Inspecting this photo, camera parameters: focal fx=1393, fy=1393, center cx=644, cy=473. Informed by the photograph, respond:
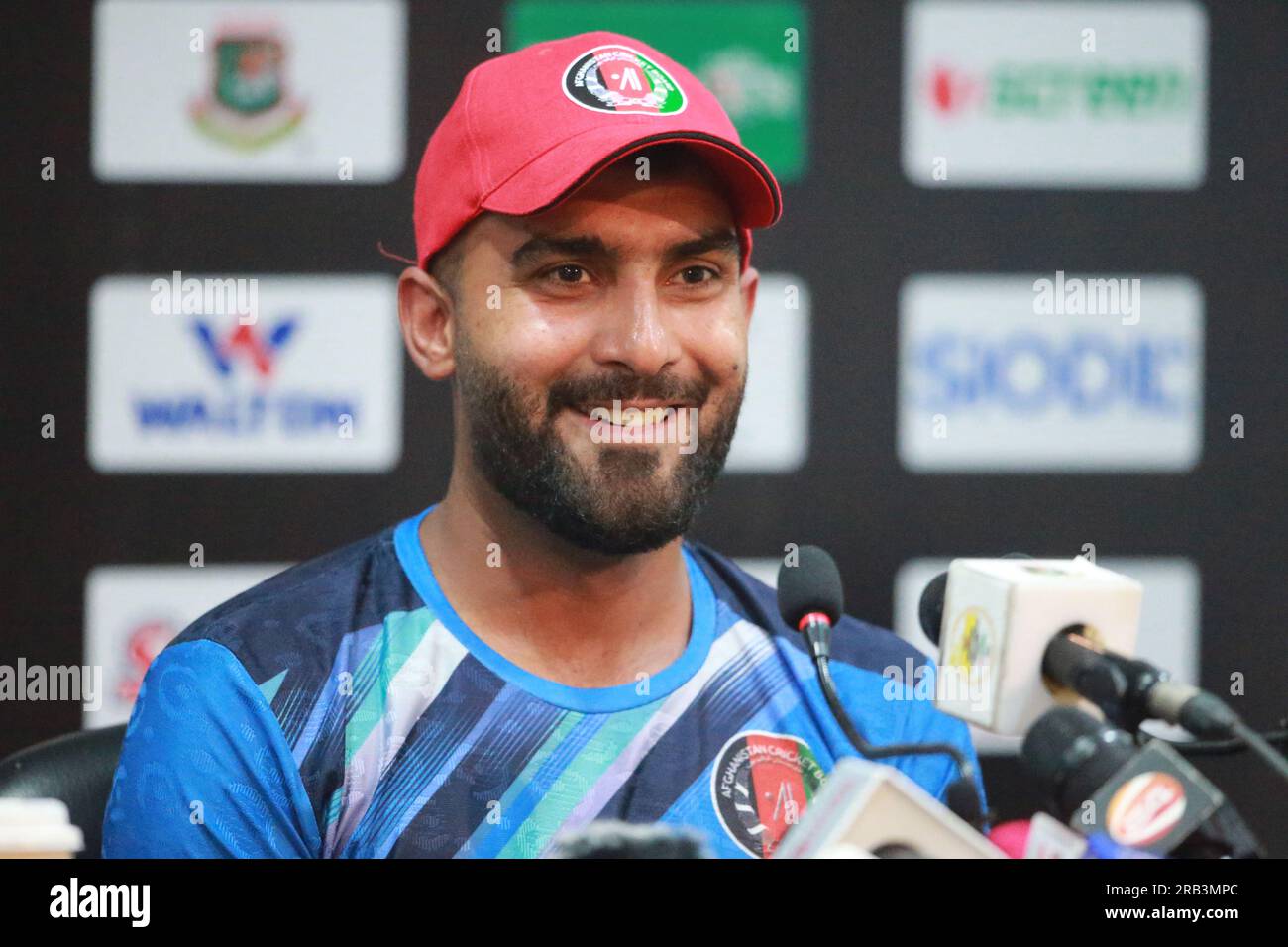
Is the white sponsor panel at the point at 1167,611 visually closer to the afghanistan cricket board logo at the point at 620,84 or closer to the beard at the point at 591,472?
the beard at the point at 591,472

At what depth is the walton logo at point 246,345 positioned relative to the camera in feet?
6.55

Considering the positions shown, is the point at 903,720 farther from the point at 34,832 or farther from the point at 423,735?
the point at 34,832

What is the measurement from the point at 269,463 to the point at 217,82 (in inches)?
21.8

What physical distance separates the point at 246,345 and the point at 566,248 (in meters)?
0.78

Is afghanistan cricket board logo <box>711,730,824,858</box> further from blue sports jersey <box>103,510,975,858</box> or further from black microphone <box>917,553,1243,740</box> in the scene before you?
black microphone <box>917,553,1243,740</box>

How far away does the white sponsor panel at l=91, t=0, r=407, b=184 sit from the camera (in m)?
2.01

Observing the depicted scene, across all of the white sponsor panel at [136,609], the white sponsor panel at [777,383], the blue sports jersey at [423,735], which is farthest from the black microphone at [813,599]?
the white sponsor panel at [136,609]

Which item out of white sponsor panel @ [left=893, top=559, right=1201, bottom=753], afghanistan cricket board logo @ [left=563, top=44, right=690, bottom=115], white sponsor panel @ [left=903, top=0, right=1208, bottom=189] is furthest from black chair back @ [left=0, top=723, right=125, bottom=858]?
white sponsor panel @ [left=903, top=0, right=1208, bottom=189]

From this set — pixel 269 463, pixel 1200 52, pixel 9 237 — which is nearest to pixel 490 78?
pixel 269 463

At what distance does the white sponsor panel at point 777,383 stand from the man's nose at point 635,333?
2.24ft

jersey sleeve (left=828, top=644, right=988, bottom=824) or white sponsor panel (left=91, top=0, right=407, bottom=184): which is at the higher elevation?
white sponsor panel (left=91, top=0, right=407, bottom=184)

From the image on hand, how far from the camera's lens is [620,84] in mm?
1439

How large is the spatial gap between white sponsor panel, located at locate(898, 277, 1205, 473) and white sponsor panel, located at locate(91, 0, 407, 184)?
0.87m

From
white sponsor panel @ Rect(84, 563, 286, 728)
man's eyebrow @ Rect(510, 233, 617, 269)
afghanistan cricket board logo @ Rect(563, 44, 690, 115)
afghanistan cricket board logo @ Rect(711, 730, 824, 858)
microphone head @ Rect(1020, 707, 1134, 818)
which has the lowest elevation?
afghanistan cricket board logo @ Rect(711, 730, 824, 858)
